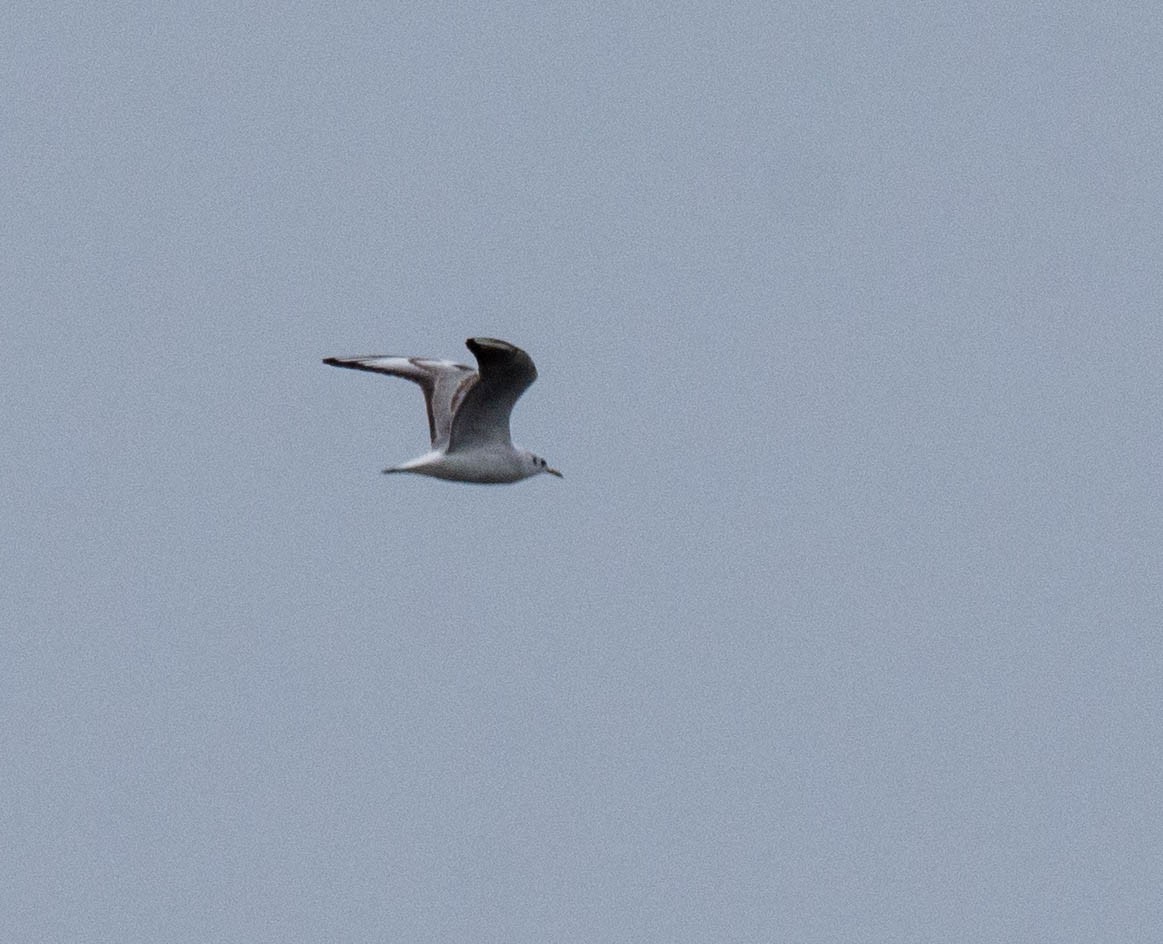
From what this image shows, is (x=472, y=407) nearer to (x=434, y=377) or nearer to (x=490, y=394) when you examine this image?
(x=490, y=394)

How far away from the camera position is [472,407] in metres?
22.4

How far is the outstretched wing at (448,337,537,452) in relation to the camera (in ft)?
68.3

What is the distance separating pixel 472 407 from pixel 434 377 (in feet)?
7.34

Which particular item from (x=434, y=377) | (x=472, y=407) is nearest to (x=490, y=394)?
(x=472, y=407)

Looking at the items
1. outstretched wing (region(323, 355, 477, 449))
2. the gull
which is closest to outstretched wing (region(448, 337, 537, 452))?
the gull

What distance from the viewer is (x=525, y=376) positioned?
70.8 ft

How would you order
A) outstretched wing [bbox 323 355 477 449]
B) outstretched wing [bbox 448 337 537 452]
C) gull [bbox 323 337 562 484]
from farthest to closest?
outstretched wing [bbox 323 355 477 449], gull [bbox 323 337 562 484], outstretched wing [bbox 448 337 537 452]

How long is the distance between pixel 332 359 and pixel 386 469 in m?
3.25

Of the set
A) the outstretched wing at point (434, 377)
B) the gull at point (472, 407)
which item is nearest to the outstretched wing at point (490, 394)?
the gull at point (472, 407)

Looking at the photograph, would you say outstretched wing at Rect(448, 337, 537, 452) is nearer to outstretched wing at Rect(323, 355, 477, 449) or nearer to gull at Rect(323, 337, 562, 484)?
gull at Rect(323, 337, 562, 484)

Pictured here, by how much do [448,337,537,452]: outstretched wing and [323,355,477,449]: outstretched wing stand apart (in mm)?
339

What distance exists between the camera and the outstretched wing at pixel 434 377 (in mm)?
24062

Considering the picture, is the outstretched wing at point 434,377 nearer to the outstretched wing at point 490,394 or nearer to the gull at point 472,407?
the gull at point 472,407

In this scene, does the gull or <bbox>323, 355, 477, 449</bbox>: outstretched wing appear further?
<bbox>323, 355, 477, 449</bbox>: outstretched wing
